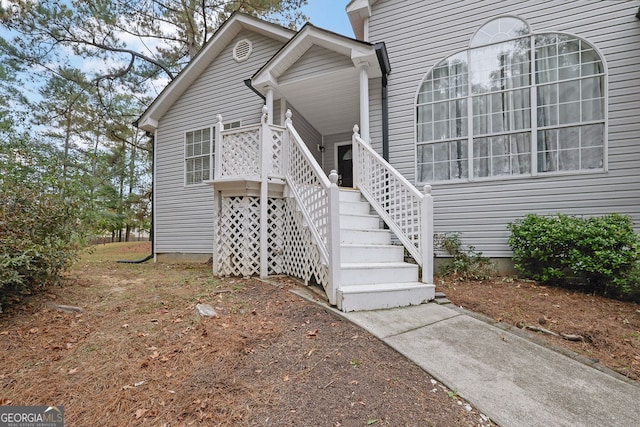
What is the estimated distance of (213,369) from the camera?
2082 millimetres

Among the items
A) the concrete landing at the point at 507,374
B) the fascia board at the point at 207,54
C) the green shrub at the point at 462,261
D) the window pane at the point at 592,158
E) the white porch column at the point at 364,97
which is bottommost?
the concrete landing at the point at 507,374

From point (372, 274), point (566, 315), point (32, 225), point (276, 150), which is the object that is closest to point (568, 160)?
point (566, 315)

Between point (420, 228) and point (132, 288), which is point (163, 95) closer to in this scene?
point (132, 288)

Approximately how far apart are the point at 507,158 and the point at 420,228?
2.82 metres

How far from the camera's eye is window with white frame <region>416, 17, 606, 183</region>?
5.00 m

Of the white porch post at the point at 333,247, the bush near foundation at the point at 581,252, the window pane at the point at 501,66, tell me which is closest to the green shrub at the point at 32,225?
the white porch post at the point at 333,247

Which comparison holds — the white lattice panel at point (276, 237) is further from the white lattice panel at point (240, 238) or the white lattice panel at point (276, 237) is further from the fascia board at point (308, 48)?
the fascia board at point (308, 48)

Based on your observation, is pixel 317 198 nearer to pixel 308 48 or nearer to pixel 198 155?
pixel 308 48

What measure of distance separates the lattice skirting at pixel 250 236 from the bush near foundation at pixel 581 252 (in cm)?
382

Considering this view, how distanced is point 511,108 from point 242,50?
665 cm

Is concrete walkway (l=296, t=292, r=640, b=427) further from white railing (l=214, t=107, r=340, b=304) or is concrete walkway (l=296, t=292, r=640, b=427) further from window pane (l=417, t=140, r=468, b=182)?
window pane (l=417, t=140, r=468, b=182)

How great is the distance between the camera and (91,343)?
2521mm

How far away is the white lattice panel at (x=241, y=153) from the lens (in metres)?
4.82

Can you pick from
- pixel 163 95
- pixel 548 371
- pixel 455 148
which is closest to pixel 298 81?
pixel 455 148
